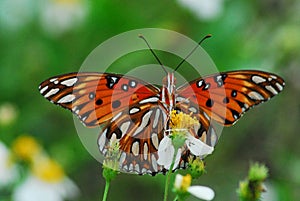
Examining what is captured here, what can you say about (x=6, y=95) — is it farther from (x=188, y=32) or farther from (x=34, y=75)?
(x=188, y=32)

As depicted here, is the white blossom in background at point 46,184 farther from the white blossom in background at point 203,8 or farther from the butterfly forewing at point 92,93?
the butterfly forewing at point 92,93

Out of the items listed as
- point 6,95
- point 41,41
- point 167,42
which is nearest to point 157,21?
point 167,42

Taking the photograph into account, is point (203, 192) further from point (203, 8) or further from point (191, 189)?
point (203, 8)

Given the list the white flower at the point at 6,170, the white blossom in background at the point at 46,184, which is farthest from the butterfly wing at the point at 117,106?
the white blossom in background at the point at 46,184

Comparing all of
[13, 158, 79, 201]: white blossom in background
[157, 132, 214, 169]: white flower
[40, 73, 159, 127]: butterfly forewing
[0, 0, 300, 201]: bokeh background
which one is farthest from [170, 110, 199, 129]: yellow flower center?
[0, 0, 300, 201]: bokeh background

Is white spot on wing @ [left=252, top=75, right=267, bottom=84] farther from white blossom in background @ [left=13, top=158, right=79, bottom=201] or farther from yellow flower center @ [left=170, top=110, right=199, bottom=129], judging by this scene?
white blossom in background @ [left=13, top=158, right=79, bottom=201]

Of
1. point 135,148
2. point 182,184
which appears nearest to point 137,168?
point 135,148
